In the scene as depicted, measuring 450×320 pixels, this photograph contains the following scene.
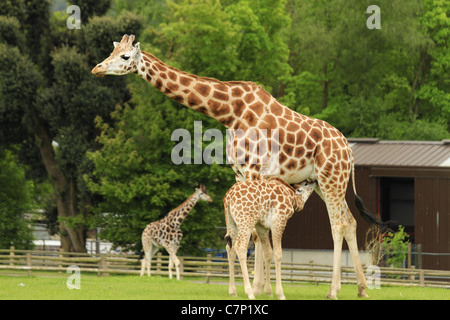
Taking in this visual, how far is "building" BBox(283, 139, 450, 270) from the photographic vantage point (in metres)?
31.0

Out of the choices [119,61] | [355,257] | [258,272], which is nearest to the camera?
[258,272]

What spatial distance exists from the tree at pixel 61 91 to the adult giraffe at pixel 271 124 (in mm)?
18648

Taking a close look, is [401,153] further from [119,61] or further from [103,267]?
[119,61]

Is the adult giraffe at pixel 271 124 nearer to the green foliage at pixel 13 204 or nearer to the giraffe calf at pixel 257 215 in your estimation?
the giraffe calf at pixel 257 215

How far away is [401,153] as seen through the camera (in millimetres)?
33000

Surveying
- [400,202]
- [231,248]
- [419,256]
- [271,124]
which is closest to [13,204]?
[400,202]

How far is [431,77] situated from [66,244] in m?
23.3

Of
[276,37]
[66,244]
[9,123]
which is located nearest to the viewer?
[9,123]

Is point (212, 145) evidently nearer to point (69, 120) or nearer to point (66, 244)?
point (69, 120)

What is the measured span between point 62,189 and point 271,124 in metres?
22.6

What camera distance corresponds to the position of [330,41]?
44.9 meters

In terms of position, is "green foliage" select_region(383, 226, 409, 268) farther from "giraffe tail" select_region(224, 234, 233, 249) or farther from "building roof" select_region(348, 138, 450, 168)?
"giraffe tail" select_region(224, 234, 233, 249)

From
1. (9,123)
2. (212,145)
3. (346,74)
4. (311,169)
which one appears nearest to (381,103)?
(346,74)

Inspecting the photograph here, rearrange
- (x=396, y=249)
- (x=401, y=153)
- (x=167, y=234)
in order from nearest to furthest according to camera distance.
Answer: (x=167, y=234), (x=396, y=249), (x=401, y=153)
